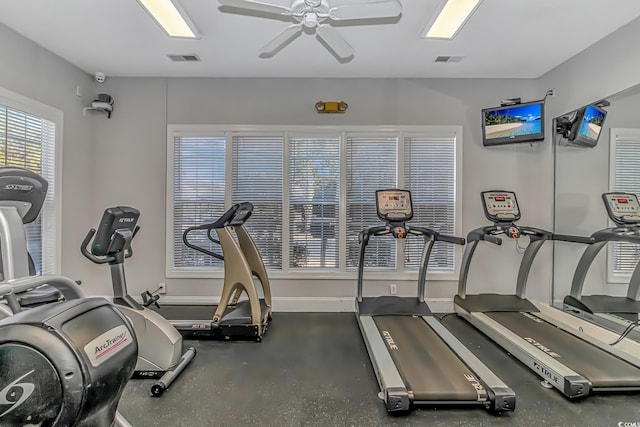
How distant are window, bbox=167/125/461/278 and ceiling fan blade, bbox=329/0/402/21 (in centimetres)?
211

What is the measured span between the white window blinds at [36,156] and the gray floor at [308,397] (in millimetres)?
2004

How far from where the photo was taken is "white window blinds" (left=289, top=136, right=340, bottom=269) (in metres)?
4.28

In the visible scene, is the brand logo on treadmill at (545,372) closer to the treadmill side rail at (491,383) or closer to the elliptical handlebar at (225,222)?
the treadmill side rail at (491,383)

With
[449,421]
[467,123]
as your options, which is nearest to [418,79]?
[467,123]

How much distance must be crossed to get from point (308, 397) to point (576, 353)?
7.48 ft

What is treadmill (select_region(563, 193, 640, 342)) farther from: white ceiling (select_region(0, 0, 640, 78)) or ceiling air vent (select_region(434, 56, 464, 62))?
ceiling air vent (select_region(434, 56, 464, 62))

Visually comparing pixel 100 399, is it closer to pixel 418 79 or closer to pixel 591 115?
pixel 418 79

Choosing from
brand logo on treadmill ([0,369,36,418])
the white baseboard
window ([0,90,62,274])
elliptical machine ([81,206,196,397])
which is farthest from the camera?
the white baseboard

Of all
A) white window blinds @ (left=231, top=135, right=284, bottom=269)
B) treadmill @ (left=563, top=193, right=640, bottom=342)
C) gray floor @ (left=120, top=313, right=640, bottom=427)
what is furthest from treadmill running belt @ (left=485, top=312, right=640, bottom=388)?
white window blinds @ (left=231, top=135, right=284, bottom=269)

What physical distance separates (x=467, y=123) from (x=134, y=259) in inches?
187

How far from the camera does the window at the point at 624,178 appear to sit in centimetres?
337

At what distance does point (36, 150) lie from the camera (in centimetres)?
343

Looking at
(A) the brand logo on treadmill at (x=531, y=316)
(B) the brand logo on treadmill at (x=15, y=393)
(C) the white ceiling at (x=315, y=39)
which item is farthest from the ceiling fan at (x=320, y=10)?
(A) the brand logo on treadmill at (x=531, y=316)

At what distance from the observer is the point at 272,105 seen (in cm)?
430
